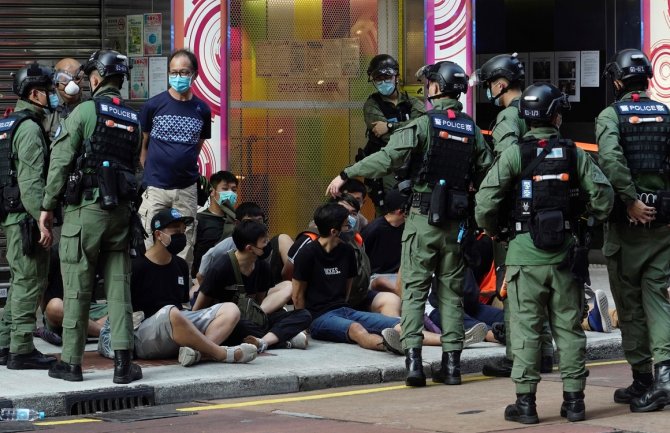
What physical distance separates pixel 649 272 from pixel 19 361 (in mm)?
4366

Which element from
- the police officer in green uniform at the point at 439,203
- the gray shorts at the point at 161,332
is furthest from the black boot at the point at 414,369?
the gray shorts at the point at 161,332

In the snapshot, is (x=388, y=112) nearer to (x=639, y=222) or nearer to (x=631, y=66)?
(x=631, y=66)

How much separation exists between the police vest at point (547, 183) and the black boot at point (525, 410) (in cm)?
102

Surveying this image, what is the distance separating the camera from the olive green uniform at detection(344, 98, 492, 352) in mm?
10211

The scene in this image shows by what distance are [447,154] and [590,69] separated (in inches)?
300

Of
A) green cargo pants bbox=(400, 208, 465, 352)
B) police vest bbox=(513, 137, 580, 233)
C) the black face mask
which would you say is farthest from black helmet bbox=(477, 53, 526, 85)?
the black face mask

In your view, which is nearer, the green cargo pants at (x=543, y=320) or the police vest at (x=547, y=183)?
the green cargo pants at (x=543, y=320)

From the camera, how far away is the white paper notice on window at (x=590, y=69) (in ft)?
57.1

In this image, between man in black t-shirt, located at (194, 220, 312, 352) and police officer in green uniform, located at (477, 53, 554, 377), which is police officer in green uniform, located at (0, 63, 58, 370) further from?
police officer in green uniform, located at (477, 53, 554, 377)

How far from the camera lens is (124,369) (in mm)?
9617

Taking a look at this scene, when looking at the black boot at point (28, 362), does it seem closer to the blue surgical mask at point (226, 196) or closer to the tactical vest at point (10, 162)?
the tactical vest at point (10, 162)

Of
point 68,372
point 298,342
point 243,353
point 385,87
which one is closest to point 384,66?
point 385,87

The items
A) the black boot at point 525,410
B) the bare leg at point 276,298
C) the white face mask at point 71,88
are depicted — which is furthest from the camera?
the bare leg at point 276,298

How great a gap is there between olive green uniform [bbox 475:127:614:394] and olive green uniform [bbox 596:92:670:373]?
1.13 feet
